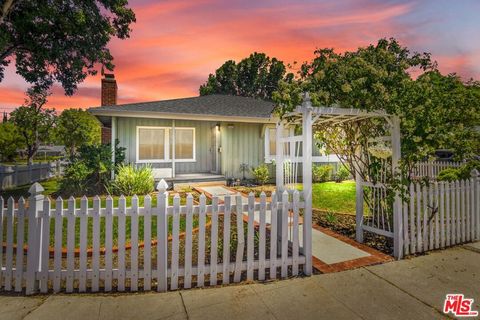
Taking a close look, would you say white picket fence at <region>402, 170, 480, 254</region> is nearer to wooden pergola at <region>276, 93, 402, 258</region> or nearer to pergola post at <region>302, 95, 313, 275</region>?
wooden pergola at <region>276, 93, 402, 258</region>

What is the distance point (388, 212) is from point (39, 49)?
1327cm

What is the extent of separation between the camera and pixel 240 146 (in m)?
12.2

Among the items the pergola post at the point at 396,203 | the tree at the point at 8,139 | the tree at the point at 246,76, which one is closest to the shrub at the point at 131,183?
the pergola post at the point at 396,203

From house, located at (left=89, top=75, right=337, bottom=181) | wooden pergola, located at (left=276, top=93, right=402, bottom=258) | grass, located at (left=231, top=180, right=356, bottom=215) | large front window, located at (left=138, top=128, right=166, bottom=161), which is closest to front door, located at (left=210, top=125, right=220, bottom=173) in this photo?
house, located at (left=89, top=75, right=337, bottom=181)

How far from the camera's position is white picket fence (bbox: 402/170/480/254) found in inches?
167

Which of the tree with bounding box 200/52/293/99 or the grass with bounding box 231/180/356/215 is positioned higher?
the tree with bounding box 200/52/293/99

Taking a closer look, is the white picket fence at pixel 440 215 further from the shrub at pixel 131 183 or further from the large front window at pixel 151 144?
the large front window at pixel 151 144

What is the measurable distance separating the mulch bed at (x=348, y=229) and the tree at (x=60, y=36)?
10.4 m

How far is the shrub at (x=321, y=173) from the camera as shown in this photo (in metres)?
12.7

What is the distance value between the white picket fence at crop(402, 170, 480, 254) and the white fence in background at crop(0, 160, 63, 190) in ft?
48.1

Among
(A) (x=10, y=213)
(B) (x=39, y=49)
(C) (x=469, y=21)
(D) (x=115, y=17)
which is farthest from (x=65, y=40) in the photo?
(C) (x=469, y=21)

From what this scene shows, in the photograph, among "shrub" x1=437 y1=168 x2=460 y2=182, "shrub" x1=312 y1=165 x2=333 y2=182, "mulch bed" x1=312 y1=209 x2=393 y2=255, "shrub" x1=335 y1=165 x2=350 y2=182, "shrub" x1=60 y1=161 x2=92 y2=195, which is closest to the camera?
"mulch bed" x1=312 y1=209 x2=393 y2=255

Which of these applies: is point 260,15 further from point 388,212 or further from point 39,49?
point 39,49

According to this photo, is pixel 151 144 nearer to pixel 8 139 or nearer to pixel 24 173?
pixel 24 173
